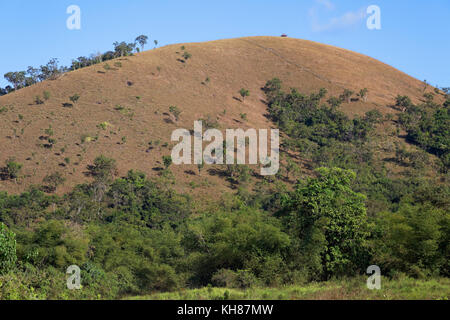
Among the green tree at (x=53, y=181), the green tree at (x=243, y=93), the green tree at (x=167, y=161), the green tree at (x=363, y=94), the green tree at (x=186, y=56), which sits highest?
the green tree at (x=186, y=56)

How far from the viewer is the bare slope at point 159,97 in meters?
59.2

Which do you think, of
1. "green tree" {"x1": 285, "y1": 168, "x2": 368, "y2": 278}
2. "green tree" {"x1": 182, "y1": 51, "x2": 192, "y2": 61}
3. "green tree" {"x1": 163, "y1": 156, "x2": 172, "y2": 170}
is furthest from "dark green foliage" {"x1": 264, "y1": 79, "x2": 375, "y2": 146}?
"green tree" {"x1": 285, "y1": 168, "x2": 368, "y2": 278}

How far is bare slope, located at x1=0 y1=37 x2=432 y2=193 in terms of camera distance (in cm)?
5925

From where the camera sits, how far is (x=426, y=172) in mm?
64938

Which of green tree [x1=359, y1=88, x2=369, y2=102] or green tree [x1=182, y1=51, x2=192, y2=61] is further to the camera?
green tree [x1=182, y1=51, x2=192, y2=61]

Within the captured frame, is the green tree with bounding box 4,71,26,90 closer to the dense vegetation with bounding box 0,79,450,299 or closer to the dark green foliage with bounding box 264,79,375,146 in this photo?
the dark green foliage with bounding box 264,79,375,146

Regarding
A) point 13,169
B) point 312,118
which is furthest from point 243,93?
point 13,169

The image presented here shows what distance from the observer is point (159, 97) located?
3024 inches

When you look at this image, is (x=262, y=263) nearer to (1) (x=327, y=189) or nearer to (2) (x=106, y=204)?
(1) (x=327, y=189)

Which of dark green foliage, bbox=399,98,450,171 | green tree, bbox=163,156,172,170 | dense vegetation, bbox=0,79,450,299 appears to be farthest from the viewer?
dark green foliage, bbox=399,98,450,171

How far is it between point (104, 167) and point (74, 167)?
12.1 feet

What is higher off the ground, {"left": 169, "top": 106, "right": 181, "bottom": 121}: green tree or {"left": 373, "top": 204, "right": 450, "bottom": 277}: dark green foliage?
{"left": 169, "top": 106, "right": 181, "bottom": 121}: green tree

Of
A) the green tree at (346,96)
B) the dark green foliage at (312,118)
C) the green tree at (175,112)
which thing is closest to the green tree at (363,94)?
the green tree at (346,96)

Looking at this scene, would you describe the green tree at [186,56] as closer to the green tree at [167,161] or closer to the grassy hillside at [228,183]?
the grassy hillside at [228,183]
